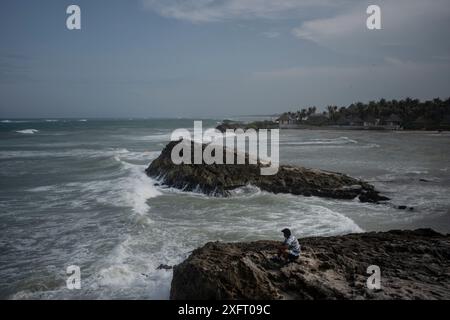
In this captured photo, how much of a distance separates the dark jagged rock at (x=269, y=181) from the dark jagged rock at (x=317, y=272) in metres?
8.33

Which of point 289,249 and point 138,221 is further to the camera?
point 138,221

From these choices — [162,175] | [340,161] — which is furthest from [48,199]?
[340,161]

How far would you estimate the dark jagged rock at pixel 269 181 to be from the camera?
59.5 ft

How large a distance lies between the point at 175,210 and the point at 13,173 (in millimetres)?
16309

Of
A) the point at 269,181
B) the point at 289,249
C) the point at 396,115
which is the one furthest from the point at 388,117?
the point at 289,249

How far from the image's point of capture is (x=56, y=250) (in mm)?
11578

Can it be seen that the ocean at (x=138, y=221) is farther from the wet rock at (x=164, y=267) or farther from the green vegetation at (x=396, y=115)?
the green vegetation at (x=396, y=115)

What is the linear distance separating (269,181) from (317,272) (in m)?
11.2

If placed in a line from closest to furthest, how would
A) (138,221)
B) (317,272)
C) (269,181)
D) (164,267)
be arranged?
(317,272)
(164,267)
(138,221)
(269,181)

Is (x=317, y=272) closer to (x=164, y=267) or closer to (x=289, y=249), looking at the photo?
(x=289, y=249)

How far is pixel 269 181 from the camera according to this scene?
1916 centimetres

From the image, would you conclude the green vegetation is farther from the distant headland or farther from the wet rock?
the wet rock

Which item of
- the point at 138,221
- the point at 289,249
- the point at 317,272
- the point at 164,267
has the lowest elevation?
the point at 164,267

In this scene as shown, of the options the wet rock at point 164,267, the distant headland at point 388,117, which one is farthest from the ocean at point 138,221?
the distant headland at point 388,117
